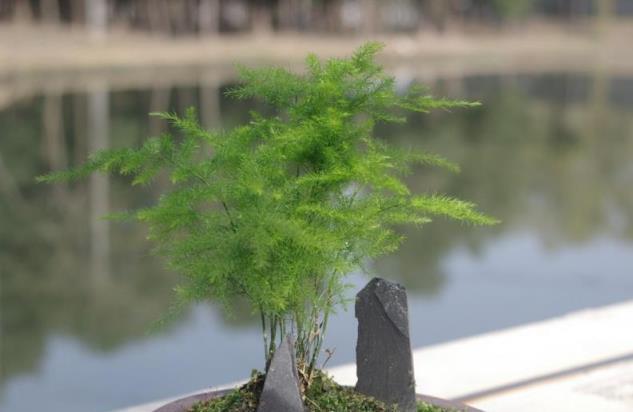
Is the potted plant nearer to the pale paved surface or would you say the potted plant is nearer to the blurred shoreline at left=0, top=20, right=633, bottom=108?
the pale paved surface

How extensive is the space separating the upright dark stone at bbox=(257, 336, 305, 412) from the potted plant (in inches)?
5.7

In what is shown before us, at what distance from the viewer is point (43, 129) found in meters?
19.9

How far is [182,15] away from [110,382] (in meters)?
38.2

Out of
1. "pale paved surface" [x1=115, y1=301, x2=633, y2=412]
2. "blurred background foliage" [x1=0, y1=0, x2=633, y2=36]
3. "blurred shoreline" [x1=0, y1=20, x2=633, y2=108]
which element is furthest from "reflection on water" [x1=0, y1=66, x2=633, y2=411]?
"blurred background foliage" [x1=0, y1=0, x2=633, y2=36]

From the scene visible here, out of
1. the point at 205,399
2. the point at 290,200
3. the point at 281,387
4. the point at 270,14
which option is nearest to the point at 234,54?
the point at 270,14

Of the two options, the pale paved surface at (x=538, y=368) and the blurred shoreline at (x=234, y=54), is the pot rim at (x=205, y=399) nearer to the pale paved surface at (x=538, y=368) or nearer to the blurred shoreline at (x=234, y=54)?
the pale paved surface at (x=538, y=368)

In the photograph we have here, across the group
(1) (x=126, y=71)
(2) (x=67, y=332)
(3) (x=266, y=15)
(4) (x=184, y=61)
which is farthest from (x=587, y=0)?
(2) (x=67, y=332)

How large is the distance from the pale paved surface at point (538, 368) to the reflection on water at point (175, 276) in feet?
4.52

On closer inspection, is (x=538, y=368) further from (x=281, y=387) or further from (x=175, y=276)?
(x=175, y=276)

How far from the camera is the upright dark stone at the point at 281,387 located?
10.8 ft

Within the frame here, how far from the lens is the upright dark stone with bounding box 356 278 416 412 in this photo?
3.55 meters

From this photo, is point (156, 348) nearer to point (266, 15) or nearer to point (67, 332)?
point (67, 332)

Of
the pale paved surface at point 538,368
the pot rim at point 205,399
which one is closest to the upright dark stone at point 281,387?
the pot rim at point 205,399

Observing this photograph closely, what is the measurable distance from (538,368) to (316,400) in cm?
178
